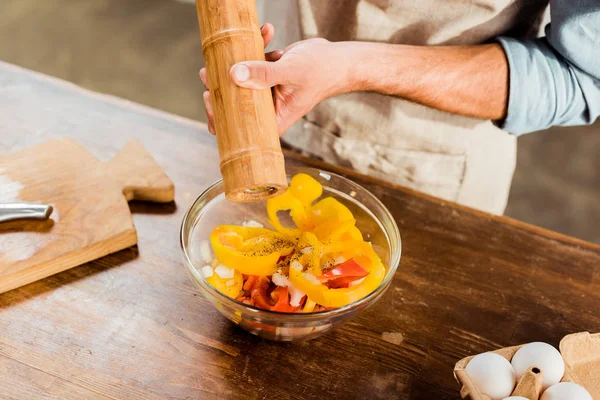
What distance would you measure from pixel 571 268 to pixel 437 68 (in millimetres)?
479

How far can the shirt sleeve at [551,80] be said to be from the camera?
43.9 inches

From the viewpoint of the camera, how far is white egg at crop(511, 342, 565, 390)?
75 centimetres

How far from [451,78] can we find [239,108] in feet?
1.98

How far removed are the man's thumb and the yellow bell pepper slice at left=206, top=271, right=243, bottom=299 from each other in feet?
0.94

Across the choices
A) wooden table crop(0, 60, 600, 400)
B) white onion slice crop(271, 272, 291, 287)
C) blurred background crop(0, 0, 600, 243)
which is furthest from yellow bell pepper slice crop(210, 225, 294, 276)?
blurred background crop(0, 0, 600, 243)

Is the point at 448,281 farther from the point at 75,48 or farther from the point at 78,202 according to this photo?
the point at 75,48

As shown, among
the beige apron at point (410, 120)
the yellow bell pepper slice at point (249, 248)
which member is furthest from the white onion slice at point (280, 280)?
the beige apron at point (410, 120)

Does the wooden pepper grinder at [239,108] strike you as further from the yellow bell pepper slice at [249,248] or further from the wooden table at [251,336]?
the wooden table at [251,336]

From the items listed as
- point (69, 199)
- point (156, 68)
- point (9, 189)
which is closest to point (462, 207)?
point (69, 199)

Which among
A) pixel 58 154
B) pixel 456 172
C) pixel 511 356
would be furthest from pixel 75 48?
pixel 511 356

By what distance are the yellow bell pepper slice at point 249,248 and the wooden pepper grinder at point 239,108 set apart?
91mm

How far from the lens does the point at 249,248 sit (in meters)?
0.89

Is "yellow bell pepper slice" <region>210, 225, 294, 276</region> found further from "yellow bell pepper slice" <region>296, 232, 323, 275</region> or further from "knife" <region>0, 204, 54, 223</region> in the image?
"knife" <region>0, 204, 54, 223</region>

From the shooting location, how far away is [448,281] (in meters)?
1.04
